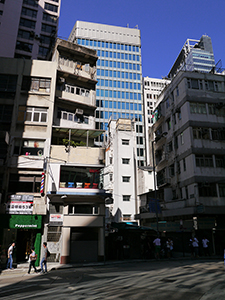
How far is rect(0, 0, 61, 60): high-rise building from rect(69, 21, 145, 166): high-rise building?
75.5 ft

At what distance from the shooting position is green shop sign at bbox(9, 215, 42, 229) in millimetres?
20703

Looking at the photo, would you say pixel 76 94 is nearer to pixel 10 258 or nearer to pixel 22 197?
pixel 22 197

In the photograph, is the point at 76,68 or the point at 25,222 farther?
the point at 76,68

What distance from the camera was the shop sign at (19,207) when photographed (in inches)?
831

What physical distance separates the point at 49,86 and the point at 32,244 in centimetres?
1566

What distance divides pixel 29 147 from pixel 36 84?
6985 millimetres

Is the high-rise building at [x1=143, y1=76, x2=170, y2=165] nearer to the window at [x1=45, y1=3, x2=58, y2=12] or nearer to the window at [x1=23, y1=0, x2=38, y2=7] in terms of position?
the window at [x1=45, y1=3, x2=58, y2=12]

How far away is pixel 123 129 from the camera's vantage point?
47.9 meters

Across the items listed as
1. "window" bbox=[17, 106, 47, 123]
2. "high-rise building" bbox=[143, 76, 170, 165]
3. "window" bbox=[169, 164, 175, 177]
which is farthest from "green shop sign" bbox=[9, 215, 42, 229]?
"high-rise building" bbox=[143, 76, 170, 165]

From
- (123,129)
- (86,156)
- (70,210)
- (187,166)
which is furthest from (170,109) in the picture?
(70,210)

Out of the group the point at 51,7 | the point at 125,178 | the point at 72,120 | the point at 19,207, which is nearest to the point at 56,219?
the point at 19,207

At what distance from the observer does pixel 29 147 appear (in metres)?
24.1

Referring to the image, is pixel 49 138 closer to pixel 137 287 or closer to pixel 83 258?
pixel 83 258

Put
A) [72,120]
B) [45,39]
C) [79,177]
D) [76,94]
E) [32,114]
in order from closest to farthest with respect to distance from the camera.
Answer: [79,177], [32,114], [72,120], [76,94], [45,39]
